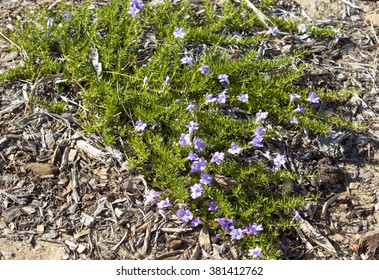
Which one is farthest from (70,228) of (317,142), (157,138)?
(317,142)

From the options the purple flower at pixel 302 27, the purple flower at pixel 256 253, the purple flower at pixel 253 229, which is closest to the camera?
the purple flower at pixel 256 253

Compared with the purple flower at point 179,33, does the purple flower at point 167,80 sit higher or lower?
lower

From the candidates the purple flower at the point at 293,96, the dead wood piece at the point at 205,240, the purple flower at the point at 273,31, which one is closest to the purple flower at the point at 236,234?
the dead wood piece at the point at 205,240

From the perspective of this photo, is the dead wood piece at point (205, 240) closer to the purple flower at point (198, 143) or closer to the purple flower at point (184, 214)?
the purple flower at point (184, 214)

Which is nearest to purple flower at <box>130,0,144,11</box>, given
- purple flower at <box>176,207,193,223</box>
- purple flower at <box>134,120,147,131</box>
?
purple flower at <box>134,120,147,131</box>

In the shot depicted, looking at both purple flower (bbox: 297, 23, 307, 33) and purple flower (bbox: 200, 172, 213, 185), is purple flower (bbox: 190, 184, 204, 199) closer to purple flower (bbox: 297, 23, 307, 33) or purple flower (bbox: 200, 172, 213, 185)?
purple flower (bbox: 200, 172, 213, 185)

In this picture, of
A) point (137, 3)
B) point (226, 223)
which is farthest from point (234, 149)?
point (137, 3)
